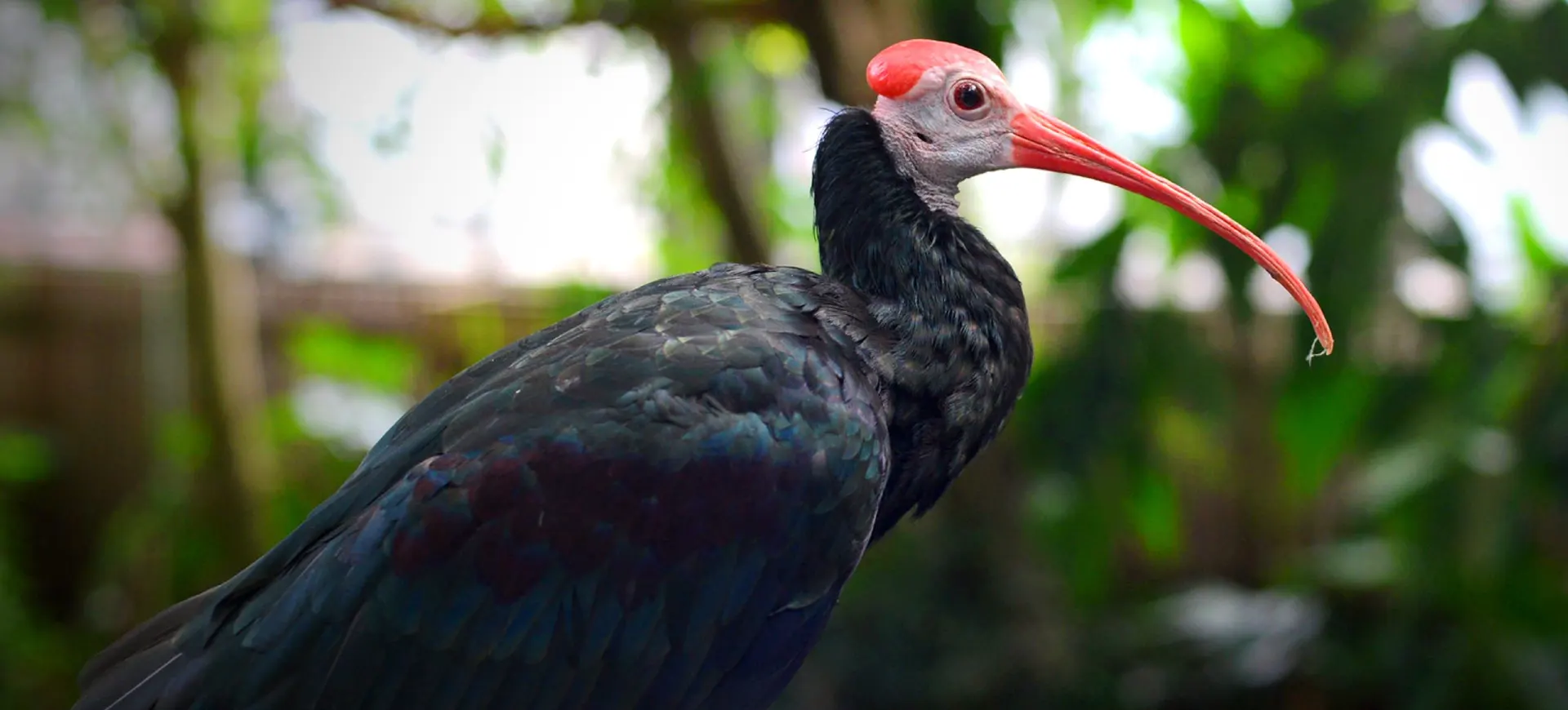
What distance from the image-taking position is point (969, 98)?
1689mm

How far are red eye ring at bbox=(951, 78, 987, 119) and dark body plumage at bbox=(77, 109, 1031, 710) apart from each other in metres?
0.38

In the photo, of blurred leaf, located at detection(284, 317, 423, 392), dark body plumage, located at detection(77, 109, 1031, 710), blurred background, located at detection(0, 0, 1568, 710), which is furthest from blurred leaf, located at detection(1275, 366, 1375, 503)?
blurred leaf, located at detection(284, 317, 423, 392)

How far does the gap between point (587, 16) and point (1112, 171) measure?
7.18 feet

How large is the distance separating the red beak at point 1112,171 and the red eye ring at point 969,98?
0.06 metres

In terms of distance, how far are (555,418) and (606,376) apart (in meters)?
0.08

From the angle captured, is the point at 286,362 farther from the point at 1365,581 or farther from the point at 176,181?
the point at 1365,581

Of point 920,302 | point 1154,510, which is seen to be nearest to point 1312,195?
point 1154,510

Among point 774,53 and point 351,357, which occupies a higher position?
point 774,53

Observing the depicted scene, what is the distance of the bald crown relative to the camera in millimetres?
1701

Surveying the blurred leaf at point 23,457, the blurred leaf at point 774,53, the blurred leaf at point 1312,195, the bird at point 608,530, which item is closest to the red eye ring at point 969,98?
the bird at point 608,530

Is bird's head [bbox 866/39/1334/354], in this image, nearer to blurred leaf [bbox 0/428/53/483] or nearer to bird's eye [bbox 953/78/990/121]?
bird's eye [bbox 953/78/990/121]

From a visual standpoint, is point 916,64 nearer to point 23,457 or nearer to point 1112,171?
point 1112,171

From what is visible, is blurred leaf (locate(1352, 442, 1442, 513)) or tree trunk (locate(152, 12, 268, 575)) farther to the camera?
tree trunk (locate(152, 12, 268, 575))

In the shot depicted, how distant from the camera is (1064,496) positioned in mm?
3854
